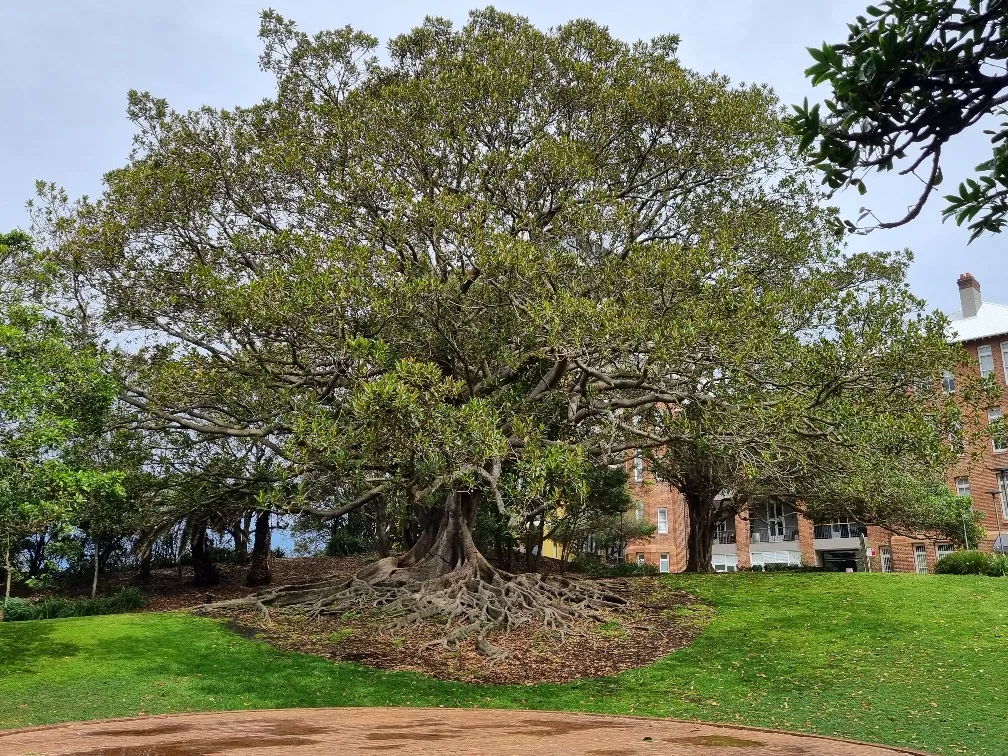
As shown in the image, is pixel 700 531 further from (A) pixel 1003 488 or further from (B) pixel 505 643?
(A) pixel 1003 488

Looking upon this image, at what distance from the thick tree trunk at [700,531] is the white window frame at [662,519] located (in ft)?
65.8

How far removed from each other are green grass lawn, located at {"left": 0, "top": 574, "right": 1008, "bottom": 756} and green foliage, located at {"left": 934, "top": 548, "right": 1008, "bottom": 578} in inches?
208

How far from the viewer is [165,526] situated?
21.1 m

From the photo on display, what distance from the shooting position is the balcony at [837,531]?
4453cm

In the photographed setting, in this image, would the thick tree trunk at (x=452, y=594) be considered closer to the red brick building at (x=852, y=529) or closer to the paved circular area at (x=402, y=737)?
the paved circular area at (x=402, y=737)

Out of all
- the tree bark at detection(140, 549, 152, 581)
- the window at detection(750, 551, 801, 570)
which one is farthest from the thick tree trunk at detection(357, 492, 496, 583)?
the window at detection(750, 551, 801, 570)

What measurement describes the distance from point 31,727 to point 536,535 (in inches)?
738

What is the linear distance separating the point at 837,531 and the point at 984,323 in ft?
48.8

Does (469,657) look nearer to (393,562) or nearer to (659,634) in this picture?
(659,634)

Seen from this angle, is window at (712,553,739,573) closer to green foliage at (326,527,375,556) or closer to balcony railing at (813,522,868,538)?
balcony railing at (813,522,868,538)

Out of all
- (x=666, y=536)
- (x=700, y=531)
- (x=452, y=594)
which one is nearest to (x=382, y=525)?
(x=452, y=594)

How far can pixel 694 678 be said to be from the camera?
1272 cm

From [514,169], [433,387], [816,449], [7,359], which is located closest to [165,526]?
[7,359]

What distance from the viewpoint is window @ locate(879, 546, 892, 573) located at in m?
42.4
